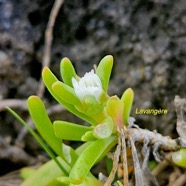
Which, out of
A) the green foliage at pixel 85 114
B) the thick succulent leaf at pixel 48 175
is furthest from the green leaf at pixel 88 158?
the thick succulent leaf at pixel 48 175

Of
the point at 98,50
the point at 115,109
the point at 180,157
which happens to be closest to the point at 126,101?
the point at 115,109

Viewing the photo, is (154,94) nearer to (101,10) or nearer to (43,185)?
(101,10)

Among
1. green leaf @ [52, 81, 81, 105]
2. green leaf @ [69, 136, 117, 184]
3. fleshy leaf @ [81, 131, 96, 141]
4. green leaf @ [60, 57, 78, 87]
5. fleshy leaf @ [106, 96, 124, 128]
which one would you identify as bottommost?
green leaf @ [69, 136, 117, 184]

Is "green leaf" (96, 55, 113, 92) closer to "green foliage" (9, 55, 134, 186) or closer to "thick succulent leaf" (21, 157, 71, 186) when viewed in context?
"green foliage" (9, 55, 134, 186)

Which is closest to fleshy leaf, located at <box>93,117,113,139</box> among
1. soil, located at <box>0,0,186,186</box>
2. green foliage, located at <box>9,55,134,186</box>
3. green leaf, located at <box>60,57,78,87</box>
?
green foliage, located at <box>9,55,134,186</box>

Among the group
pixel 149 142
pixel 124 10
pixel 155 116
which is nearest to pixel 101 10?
pixel 124 10

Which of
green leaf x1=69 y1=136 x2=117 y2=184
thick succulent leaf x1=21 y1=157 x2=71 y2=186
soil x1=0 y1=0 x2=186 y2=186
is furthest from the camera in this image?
soil x1=0 y1=0 x2=186 y2=186

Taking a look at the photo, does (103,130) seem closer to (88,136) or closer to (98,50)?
(88,136)
